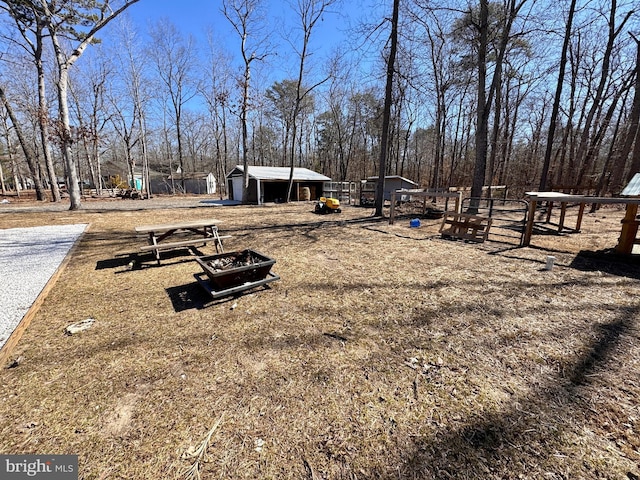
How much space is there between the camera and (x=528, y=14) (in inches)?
383

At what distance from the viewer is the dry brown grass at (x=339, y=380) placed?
1519 mm

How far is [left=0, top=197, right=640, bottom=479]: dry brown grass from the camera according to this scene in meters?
1.52

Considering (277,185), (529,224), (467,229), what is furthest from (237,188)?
(529,224)

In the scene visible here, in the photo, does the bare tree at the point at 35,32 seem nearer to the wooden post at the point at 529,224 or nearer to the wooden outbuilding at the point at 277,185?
the wooden outbuilding at the point at 277,185

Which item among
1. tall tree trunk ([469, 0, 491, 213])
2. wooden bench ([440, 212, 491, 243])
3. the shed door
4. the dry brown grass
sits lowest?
the dry brown grass

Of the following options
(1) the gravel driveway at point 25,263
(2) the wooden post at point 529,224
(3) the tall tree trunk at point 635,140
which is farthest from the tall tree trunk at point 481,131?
(1) the gravel driveway at point 25,263

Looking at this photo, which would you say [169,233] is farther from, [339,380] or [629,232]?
[629,232]

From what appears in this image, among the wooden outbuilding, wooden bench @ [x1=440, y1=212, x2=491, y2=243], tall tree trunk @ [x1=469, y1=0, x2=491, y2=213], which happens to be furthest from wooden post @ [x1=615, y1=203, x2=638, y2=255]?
the wooden outbuilding

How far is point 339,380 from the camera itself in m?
2.11

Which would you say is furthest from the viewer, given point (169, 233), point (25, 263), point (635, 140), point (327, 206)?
point (327, 206)

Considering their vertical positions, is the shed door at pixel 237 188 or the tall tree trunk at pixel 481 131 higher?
the tall tree trunk at pixel 481 131

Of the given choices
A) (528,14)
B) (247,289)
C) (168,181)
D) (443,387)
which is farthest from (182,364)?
(168,181)

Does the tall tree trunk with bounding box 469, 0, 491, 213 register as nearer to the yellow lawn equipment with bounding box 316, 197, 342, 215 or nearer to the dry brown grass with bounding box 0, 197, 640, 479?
the yellow lawn equipment with bounding box 316, 197, 342, 215

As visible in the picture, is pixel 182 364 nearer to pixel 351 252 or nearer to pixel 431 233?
pixel 351 252
